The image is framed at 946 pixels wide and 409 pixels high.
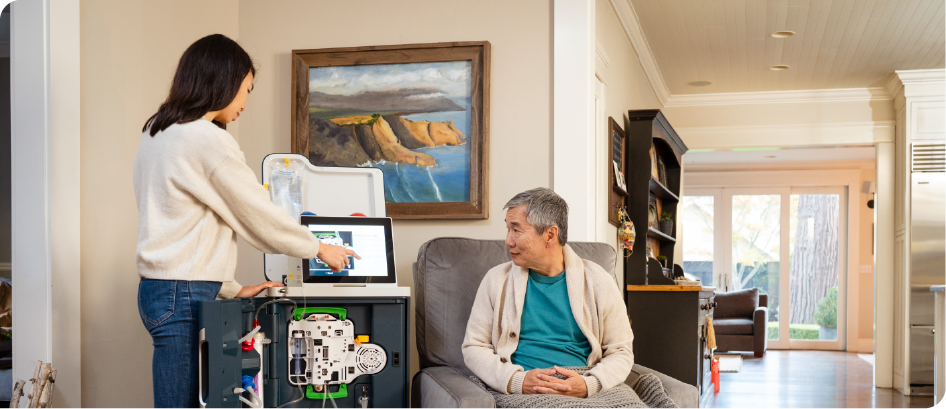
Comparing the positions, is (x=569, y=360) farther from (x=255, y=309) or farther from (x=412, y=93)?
(x=412, y=93)

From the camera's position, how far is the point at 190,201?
5.73 ft

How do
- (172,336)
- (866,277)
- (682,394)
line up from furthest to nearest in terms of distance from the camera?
(866,277) → (682,394) → (172,336)

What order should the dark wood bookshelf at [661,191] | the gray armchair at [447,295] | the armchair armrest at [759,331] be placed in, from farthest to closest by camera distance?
1. the armchair armrest at [759,331]
2. the dark wood bookshelf at [661,191]
3. the gray armchair at [447,295]

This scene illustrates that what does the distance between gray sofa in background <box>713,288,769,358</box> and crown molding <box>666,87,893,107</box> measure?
280 centimetres

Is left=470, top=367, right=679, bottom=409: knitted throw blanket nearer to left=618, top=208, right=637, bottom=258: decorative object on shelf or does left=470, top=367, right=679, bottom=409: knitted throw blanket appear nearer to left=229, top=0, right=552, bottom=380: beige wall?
left=229, top=0, right=552, bottom=380: beige wall

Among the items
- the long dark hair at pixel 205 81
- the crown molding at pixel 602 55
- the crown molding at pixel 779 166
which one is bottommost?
the long dark hair at pixel 205 81

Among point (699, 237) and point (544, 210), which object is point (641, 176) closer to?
point (544, 210)

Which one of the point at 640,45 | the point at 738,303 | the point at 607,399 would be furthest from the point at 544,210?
the point at 738,303

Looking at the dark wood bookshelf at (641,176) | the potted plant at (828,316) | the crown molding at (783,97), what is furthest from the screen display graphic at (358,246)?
the potted plant at (828,316)

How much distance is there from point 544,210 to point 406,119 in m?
1.17

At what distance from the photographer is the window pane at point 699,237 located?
10.1m

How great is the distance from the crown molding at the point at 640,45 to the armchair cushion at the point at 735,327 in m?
3.04

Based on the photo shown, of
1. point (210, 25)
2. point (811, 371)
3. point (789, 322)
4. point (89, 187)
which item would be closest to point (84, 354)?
point (89, 187)

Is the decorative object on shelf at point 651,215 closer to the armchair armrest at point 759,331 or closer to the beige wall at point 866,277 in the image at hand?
the armchair armrest at point 759,331
